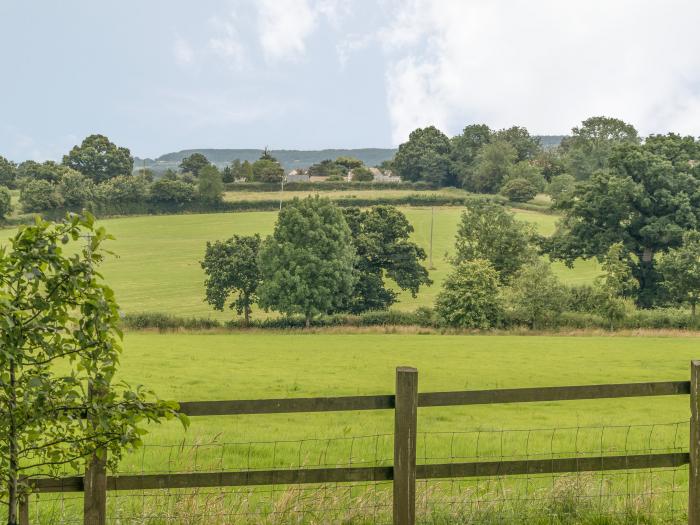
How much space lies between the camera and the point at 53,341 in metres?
→ 5.29

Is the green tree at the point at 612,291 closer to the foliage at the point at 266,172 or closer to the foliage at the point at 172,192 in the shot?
the foliage at the point at 172,192

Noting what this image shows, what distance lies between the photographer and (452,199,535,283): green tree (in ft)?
245

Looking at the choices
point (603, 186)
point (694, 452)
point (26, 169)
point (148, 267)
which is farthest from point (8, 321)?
point (26, 169)

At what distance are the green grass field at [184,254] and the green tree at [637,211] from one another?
20034 millimetres

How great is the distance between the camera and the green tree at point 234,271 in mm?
75562

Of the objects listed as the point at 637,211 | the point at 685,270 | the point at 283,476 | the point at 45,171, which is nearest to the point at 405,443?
the point at 283,476

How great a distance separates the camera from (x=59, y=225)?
528 centimetres

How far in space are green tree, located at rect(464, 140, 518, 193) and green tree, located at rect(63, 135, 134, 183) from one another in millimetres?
67251

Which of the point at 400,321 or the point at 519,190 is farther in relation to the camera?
the point at 519,190

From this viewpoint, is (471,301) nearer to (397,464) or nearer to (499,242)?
(499,242)

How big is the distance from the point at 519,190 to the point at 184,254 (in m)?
58.2

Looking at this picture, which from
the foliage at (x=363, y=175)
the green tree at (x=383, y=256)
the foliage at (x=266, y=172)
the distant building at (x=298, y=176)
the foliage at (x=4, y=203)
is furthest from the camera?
the distant building at (x=298, y=176)

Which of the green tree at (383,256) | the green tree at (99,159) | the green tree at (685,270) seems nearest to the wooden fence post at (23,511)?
the green tree at (685,270)

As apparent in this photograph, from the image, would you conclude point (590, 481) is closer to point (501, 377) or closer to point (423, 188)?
point (501, 377)
